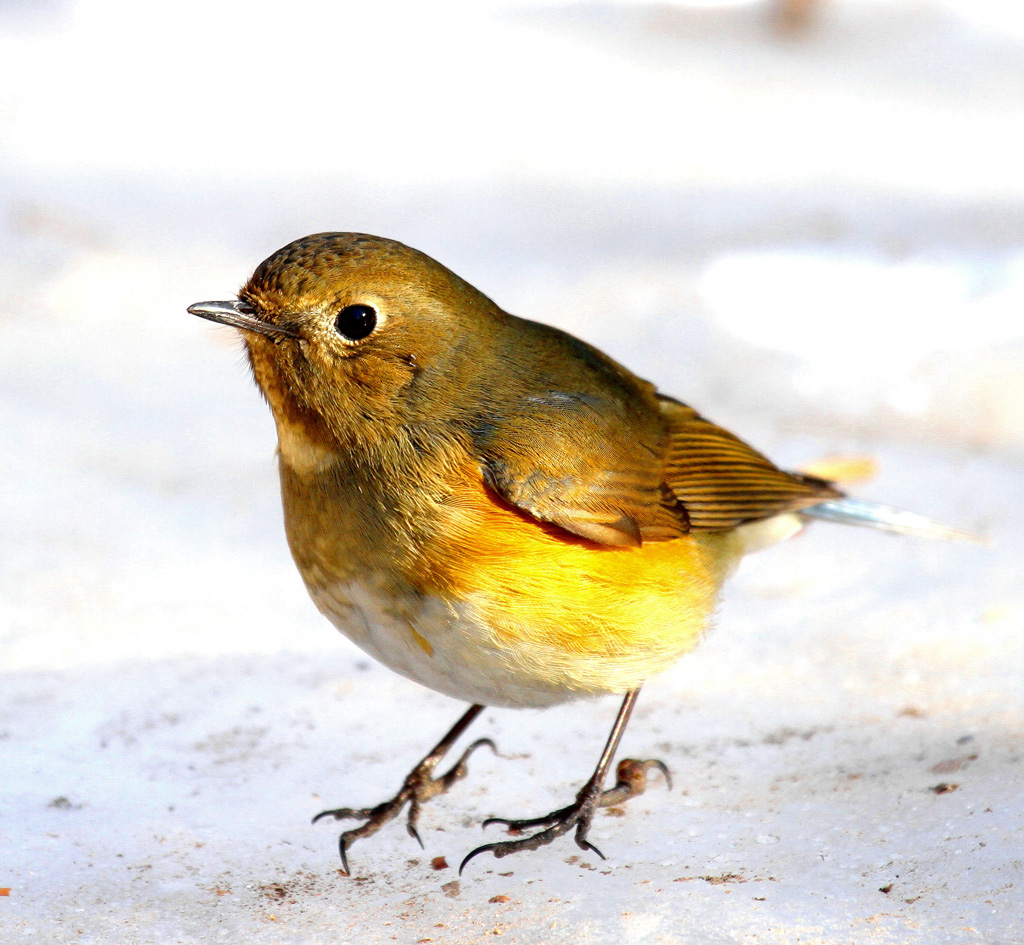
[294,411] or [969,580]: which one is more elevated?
[969,580]

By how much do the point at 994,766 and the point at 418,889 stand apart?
1.71m

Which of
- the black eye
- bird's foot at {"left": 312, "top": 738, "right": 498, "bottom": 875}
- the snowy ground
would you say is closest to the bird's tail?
the snowy ground

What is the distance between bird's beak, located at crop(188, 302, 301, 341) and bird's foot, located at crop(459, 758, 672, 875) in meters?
1.46

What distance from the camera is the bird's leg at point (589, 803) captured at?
12.6 feet

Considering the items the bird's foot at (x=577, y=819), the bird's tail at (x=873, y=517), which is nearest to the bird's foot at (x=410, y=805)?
the bird's foot at (x=577, y=819)

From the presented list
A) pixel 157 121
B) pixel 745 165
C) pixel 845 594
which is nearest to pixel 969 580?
pixel 845 594

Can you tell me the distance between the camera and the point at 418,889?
3768 mm

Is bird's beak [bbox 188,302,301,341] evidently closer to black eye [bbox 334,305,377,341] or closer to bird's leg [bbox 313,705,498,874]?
black eye [bbox 334,305,377,341]

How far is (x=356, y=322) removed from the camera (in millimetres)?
3549

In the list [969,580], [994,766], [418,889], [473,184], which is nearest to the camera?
[418,889]

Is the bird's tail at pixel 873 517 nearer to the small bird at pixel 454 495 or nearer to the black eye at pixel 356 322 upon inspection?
the small bird at pixel 454 495

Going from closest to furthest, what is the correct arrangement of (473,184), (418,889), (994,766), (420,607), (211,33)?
(420,607) < (418,889) < (994,766) < (473,184) < (211,33)

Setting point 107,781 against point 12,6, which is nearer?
point 107,781

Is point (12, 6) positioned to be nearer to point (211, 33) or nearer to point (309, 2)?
point (211, 33)
